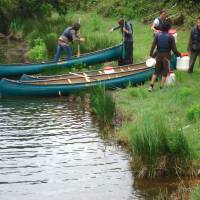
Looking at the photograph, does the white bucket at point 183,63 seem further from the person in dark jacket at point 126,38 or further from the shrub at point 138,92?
the person in dark jacket at point 126,38

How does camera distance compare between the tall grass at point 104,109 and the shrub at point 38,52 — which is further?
the shrub at point 38,52

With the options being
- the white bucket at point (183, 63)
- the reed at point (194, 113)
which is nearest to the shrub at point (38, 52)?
the white bucket at point (183, 63)

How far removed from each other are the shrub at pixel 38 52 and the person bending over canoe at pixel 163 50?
8597 mm

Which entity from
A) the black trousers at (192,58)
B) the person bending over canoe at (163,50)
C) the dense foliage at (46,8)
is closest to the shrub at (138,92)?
the person bending over canoe at (163,50)

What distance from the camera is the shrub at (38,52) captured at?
25.4 metres

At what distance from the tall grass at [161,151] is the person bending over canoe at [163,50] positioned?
214 inches

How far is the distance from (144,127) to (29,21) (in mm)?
22171

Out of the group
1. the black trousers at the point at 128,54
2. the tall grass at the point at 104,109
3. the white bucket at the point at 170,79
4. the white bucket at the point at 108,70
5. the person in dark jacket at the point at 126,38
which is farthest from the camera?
the black trousers at the point at 128,54

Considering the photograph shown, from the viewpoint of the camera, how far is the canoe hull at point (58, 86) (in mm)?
19156

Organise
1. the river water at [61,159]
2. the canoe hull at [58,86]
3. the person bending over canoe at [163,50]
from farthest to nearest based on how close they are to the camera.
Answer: the canoe hull at [58,86] < the person bending over canoe at [163,50] < the river water at [61,159]

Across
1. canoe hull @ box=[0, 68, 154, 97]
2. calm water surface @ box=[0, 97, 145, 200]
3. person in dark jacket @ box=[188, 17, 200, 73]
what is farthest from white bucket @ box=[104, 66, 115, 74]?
person in dark jacket @ box=[188, 17, 200, 73]

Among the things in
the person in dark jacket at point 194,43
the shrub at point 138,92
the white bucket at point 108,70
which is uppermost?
the person in dark jacket at point 194,43

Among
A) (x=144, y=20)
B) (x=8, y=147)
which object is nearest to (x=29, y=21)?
(x=144, y=20)

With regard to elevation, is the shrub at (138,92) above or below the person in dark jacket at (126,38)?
below
